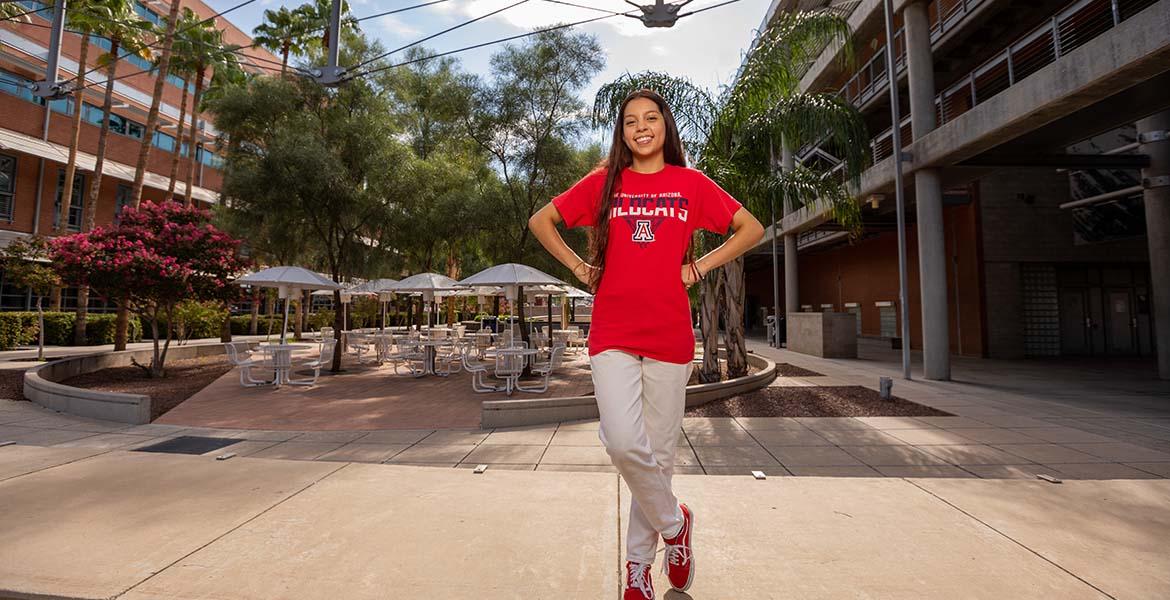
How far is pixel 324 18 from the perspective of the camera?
20.0 meters

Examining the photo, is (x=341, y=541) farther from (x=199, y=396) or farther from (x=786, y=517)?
(x=199, y=396)

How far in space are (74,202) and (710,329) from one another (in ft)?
87.9

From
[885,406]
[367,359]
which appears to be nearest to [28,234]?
[367,359]

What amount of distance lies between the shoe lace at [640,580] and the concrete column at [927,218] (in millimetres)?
10105

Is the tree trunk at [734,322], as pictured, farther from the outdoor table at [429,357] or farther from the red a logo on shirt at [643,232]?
the red a logo on shirt at [643,232]

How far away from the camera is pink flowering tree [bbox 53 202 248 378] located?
901 centimetres

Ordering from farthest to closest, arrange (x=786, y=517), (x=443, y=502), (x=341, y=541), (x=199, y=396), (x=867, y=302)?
(x=867, y=302)
(x=199, y=396)
(x=443, y=502)
(x=786, y=517)
(x=341, y=541)

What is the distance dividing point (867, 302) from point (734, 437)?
18.1 m

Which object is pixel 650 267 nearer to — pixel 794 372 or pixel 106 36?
pixel 794 372

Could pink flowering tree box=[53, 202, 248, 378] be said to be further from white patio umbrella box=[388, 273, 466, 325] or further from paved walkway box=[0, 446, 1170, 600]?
paved walkway box=[0, 446, 1170, 600]

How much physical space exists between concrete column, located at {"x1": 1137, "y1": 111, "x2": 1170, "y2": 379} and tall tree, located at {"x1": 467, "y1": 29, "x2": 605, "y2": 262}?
11.9 m

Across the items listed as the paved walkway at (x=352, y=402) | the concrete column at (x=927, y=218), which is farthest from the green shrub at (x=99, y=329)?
the concrete column at (x=927, y=218)

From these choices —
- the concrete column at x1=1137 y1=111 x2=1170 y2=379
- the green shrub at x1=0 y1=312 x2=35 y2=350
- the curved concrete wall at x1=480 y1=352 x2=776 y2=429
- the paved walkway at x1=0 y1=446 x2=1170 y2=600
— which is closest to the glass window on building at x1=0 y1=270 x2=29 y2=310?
the green shrub at x1=0 y1=312 x2=35 y2=350

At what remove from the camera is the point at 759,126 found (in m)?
8.76
